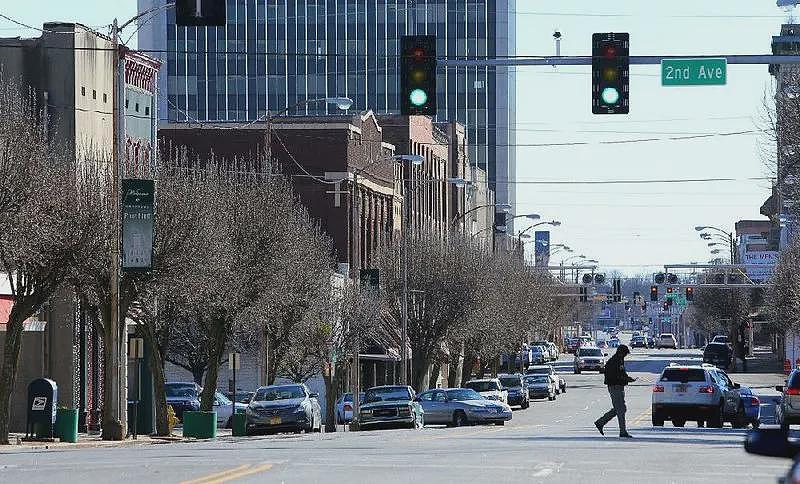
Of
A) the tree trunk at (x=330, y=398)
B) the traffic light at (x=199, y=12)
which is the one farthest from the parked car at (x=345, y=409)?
the traffic light at (x=199, y=12)

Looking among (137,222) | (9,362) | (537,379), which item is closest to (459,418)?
(137,222)

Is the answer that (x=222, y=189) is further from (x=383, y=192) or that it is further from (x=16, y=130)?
(x=383, y=192)

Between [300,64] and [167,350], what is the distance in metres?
87.1

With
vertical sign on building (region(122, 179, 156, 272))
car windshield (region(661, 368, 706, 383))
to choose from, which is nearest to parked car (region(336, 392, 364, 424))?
car windshield (region(661, 368, 706, 383))

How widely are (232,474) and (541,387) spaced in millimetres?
61958

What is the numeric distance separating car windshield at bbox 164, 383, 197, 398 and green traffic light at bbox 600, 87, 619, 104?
34.7 metres

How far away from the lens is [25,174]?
31062 millimetres

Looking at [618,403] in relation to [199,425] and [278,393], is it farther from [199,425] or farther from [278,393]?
[278,393]

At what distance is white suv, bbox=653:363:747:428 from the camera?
126 ft

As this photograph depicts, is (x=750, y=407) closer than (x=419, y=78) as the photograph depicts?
No

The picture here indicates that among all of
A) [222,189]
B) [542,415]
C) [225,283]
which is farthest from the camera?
[542,415]

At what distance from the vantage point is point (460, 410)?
50938mm

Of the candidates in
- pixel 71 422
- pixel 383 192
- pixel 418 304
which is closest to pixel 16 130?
pixel 71 422

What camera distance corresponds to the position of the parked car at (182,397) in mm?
54156
